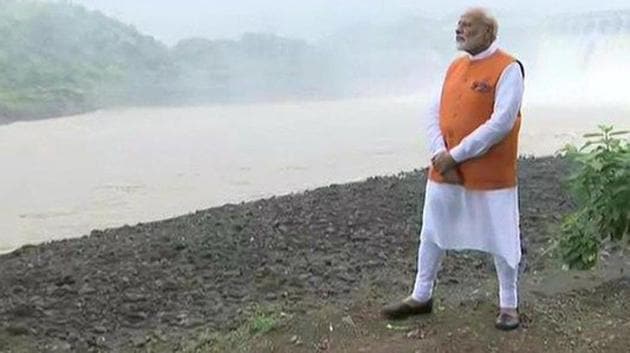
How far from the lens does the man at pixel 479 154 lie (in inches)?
167

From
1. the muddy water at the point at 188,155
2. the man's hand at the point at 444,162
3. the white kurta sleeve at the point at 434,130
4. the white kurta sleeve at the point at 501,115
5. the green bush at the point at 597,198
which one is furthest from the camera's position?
the muddy water at the point at 188,155

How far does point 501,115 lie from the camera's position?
4191mm

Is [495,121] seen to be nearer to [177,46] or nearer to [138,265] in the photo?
[138,265]

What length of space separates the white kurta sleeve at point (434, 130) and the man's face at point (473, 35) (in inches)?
11.7

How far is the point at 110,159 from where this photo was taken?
54.2 feet

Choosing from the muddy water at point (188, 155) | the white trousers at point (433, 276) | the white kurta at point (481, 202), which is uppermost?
the white kurta at point (481, 202)

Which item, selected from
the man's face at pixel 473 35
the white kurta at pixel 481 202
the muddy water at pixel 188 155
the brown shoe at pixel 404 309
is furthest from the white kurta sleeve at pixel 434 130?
the muddy water at pixel 188 155

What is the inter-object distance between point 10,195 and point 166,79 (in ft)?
57.2

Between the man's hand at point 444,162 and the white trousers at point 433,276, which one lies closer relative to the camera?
the man's hand at point 444,162

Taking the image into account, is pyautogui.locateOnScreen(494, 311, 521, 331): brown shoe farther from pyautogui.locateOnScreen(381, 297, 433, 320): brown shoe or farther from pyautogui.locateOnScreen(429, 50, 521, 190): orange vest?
pyautogui.locateOnScreen(429, 50, 521, 190): orange vest

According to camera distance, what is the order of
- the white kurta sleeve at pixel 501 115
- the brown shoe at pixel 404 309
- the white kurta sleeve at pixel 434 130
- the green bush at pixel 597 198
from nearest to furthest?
1. the white kurta sleeve at pixel 501 115
2. the white kurta sleeve at pixel 434 130
3. the brown shoe at pixel 404 309
4. the green bush at pixel 597 198

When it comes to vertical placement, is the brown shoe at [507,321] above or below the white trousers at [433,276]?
below

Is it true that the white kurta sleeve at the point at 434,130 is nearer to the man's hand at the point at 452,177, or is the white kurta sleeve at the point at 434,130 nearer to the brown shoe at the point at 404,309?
the man's hand at the point at 452,177

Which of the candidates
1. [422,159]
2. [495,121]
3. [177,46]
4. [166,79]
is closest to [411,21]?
[177,46]
